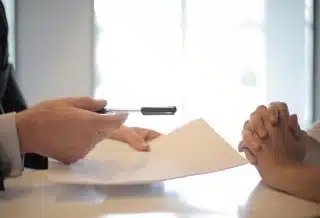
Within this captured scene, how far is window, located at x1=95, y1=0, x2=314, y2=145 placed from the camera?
3.52 meters

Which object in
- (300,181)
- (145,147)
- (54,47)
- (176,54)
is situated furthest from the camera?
(176,54)

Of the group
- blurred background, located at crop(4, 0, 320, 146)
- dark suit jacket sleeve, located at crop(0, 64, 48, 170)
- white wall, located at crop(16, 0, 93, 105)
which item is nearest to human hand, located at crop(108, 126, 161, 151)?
dark suit jacket sleeve, located at crop(0, 64, 48, 170)

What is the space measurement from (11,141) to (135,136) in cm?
19

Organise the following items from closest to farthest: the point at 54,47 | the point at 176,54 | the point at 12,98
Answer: the point at 12,98
the point at 54,47
the point at 176,54

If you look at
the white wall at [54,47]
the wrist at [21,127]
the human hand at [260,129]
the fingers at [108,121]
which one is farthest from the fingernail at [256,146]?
the white wall at [54,47]

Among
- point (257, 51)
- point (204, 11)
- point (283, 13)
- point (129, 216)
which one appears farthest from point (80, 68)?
point (129, 216)

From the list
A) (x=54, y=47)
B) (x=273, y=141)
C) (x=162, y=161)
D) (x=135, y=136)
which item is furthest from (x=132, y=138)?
(x=54, y=47)

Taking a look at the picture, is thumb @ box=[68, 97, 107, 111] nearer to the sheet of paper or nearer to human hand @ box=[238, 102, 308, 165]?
the sheet of paper

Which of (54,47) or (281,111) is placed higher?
(54,47)

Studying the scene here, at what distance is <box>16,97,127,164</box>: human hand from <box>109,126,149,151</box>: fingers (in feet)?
0.32

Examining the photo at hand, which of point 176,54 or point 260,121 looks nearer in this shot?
point 260,121

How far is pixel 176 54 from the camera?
3555 mm

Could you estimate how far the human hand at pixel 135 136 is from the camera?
0.64 metres

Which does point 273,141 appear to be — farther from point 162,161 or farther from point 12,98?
point 12,98
